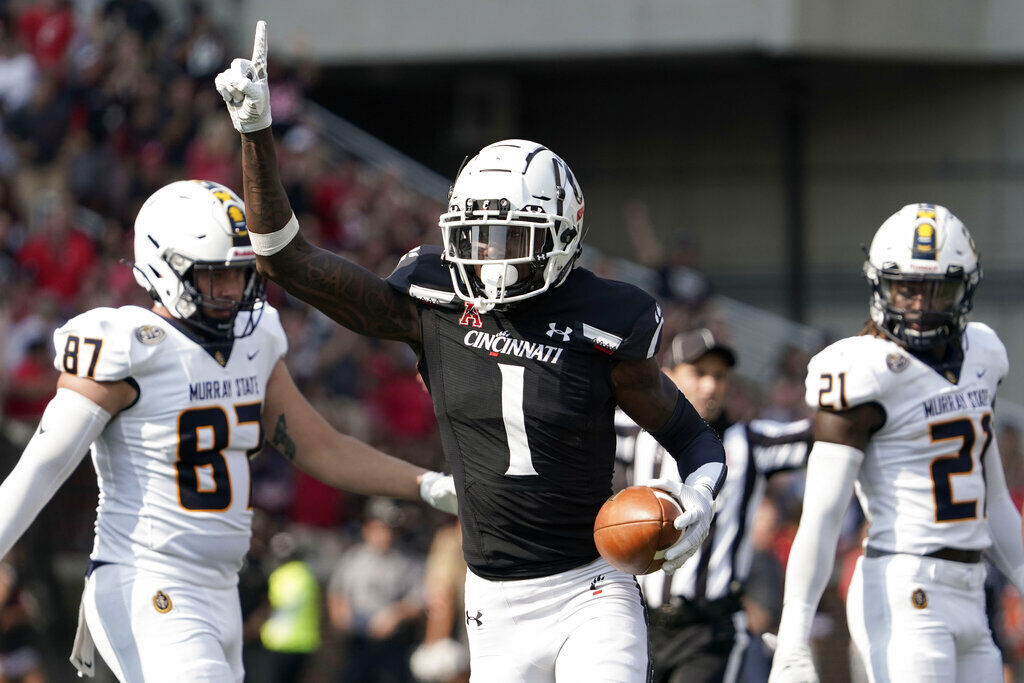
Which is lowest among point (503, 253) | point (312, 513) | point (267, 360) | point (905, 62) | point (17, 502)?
point (312, 513)

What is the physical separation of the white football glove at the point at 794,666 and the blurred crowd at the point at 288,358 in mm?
1918

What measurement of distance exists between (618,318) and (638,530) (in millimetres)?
600

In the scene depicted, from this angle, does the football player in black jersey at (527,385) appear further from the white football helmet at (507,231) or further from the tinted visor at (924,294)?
the tinted visor at (924,294)

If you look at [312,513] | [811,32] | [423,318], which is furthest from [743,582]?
[811,32]

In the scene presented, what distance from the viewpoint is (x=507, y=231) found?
407cm

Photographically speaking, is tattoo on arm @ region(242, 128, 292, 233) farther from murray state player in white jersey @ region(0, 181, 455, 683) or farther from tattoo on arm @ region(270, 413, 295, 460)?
tattoo on arm @ region(270, 413, 295, 460)

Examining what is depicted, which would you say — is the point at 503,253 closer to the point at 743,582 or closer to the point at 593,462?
the point at 593,462

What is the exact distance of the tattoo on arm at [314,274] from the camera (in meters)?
3.94

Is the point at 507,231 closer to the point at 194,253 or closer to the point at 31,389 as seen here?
the point at 194,253

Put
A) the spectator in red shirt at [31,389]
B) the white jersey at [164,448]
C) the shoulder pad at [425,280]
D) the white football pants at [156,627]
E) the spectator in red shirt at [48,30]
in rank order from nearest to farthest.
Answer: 1. the shoulder pad at [425,280]
2. the white football pants at [156,627]
3. the white jersey at [164,448]
4. the spectator in red shirt at [31,389]
5. the spectator in red shirt at [48,30]

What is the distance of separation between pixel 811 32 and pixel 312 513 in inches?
290

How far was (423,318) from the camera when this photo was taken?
4.23 m

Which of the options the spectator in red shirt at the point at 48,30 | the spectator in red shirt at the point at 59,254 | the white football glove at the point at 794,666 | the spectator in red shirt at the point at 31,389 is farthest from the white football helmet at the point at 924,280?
the spectator in red shirt at the point at 48,30

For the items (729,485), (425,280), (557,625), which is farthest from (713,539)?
(425,280)
